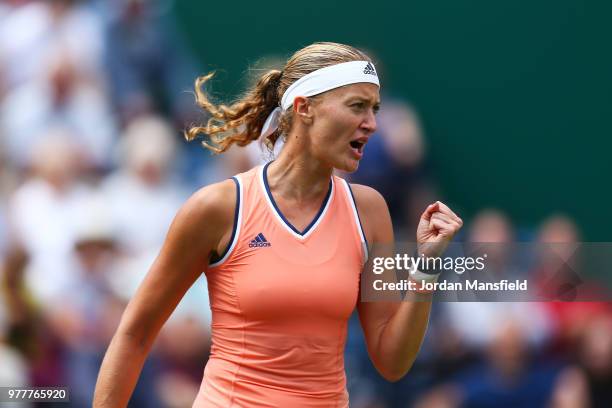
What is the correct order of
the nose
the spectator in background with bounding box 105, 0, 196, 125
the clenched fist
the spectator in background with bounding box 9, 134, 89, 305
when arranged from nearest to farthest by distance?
the clenched fist < the nose < the spectator in background with bounding box 9, 134, 89, 305 < the spectator in background with bounding box 105, 0, 196, 125

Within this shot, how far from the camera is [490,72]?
20.4 ft

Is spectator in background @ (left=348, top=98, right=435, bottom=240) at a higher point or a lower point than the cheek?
higher

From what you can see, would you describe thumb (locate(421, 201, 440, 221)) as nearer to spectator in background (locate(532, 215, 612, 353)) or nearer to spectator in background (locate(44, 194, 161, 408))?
spectator in background (locate(532, 215, 612, 353))

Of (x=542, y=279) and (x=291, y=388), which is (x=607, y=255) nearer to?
(x=542, y=279)

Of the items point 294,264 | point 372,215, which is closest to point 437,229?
point 372,215

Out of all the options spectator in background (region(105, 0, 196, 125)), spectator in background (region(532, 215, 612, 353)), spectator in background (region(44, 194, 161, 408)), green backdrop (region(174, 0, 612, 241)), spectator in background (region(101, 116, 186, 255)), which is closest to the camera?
spectator in background (region(532, 215, 612, 353))

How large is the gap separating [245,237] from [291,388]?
1.41 ft

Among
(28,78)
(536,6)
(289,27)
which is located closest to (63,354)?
(28,78)

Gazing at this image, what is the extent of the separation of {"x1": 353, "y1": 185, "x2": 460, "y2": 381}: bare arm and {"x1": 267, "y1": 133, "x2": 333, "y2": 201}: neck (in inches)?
5.0

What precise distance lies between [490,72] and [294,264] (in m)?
3.61

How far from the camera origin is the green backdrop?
6.11m

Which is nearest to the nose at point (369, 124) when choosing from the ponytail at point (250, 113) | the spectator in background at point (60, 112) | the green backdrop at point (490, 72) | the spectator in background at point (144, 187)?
the ponytail at point (250, 113)

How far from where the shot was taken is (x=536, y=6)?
6.26 metres

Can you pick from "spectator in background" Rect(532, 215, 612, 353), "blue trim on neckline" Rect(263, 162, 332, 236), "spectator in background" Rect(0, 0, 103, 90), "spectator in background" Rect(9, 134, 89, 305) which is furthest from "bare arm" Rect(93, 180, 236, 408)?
"spectator in background" Rect(0, 0, 103, 90)
